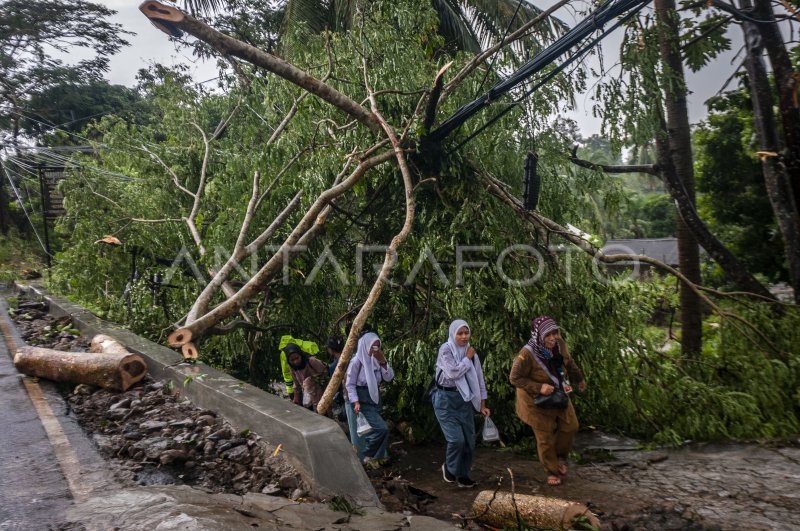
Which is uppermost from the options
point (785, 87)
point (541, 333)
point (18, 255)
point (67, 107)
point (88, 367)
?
point (67, 107)

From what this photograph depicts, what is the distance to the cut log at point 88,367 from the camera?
20.1ft

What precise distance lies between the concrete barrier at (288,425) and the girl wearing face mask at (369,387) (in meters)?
0.91

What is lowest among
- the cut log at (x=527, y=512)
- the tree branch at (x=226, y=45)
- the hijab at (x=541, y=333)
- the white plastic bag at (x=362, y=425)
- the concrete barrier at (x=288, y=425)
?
the cut log at (x=527, y=512)

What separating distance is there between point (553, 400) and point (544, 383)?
7.0 inches

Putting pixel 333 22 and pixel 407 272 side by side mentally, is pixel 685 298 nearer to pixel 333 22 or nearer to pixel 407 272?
pixel 407 272

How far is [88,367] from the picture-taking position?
6.23m

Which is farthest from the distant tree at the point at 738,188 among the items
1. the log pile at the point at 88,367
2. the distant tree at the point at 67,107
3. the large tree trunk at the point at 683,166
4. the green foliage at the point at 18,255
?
the distant tree at the point at 67,107

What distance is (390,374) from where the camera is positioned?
236 inches

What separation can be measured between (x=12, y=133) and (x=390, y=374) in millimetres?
28080

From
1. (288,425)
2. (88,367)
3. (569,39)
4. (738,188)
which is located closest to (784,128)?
(738,188)

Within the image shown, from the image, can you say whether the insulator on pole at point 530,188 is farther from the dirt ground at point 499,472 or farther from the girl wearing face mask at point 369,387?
the dirt ground at point 499,472

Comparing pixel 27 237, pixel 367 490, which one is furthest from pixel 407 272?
pixel 27 237

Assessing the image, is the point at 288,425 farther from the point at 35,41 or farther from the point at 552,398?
the point at 35,41

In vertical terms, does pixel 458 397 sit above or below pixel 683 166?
below
